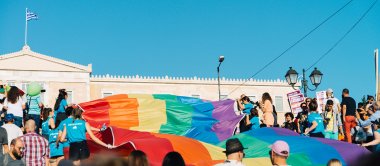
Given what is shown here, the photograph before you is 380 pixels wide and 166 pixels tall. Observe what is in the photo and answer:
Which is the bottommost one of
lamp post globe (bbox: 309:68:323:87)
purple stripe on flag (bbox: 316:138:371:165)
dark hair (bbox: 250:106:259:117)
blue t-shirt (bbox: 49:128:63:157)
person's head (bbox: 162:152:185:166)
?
purple stripe on flag (bbox: 316:138:371:165)

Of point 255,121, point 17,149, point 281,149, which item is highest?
point 255,121

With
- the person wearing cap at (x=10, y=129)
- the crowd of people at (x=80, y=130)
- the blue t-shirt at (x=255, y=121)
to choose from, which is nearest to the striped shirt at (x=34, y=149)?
the crowd of people at (x=80, y=130)

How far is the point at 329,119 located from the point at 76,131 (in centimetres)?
801

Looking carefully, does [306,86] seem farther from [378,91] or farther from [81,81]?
[81,81]

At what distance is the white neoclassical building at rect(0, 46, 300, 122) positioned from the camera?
56344mm

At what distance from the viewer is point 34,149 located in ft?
35.5

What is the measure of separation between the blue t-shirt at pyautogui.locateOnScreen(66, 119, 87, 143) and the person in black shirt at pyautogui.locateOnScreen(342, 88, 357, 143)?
25.4 ft

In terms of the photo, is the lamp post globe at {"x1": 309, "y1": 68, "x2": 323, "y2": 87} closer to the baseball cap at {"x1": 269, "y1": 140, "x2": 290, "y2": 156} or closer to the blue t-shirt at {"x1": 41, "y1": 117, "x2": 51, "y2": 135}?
the blue t-shirt at {"x1": 41, "y1": 117, "x2": 51, "y2": 135}

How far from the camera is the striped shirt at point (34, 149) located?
35.3ft

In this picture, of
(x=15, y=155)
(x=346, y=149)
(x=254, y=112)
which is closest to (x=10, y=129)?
(x=15, y=155)

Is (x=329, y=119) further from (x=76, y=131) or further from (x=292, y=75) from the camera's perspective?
(x=76, y=131)

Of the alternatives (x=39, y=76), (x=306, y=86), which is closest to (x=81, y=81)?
(x=39, y=76)

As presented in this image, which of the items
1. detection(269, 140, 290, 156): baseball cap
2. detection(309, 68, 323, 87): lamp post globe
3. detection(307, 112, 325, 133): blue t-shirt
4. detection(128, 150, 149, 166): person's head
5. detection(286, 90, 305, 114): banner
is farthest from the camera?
detection(286, 90, 305, 114): banner

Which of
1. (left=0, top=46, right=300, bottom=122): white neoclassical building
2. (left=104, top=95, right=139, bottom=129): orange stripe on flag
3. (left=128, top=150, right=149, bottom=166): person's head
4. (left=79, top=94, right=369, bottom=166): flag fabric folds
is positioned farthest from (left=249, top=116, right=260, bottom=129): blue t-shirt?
(left=0, top=46, right=300, bottom=122): white neoclassical building
